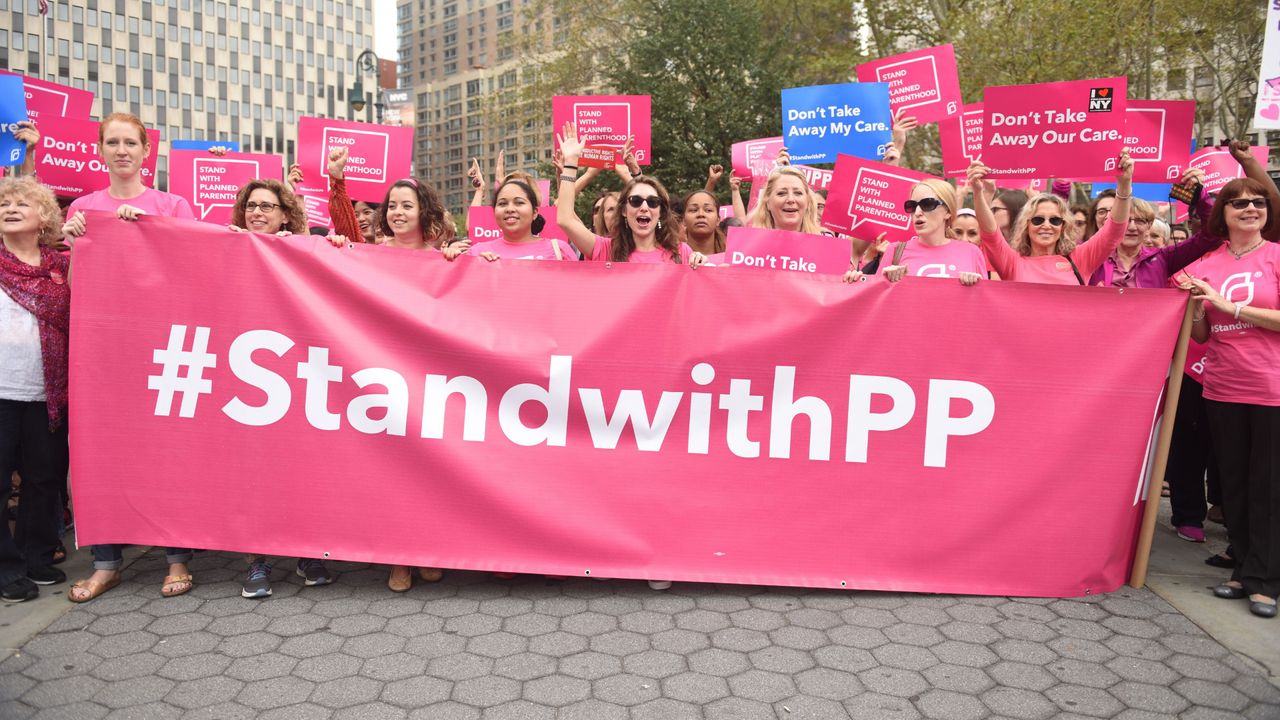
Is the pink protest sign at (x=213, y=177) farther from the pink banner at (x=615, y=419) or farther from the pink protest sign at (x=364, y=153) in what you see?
the pink banner at (x=615, y=419)

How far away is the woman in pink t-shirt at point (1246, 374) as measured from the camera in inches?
166

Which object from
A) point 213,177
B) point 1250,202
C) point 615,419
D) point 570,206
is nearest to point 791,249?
point 570,206

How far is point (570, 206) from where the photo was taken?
494 cm

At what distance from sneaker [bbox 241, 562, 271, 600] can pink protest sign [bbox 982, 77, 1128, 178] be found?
4.28 m

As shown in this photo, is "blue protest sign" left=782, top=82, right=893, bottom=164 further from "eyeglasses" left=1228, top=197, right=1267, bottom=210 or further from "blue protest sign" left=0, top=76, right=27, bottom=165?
"blue protest sign" left=0, top=76, right=27, bottom=165

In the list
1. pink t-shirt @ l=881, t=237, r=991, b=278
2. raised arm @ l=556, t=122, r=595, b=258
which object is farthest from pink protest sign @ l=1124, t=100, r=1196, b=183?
raised arm @ l=556, t=122, r=595, b=258

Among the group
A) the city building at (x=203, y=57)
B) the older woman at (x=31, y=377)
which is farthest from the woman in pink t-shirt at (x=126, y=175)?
the city building at (x=203, y=57)

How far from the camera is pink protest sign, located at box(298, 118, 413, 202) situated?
21.1 feet

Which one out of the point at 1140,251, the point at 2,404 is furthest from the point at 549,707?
the point at 1140,251

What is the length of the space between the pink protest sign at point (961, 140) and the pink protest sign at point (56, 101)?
5.94m

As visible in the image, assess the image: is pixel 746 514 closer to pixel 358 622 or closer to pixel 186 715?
pixel 358 622

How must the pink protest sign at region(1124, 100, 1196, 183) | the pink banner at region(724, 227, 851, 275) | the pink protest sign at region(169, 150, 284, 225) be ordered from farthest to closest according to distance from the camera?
the pink protest sign at region(169, 150, 284, 225), the pink protest sign at region(1124, 100, 1196, 183), the pink banner at region(724, 227, 851, 275)

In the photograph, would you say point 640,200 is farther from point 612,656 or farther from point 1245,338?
point 1245,338

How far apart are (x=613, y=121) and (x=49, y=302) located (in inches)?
175
